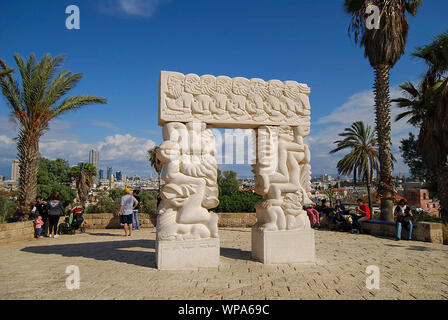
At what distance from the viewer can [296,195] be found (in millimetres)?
5723

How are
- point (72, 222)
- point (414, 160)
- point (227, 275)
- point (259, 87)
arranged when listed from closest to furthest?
point (227, 275) < point (259, 87) < point (72, 222) < point (414, 160)

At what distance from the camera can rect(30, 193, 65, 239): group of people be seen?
861 centimetres

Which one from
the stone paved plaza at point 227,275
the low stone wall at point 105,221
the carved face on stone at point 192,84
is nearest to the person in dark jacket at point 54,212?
the stone paved plaza at point 227,275

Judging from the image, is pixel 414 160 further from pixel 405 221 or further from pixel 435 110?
pixel 405 221

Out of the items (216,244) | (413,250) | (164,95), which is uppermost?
(164,95)

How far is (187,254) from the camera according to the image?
16.5 feet

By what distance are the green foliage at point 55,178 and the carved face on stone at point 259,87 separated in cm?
2391

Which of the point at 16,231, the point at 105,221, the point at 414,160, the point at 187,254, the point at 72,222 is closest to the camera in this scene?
the point at 187,254

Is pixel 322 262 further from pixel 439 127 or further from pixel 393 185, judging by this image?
pixel 439 127

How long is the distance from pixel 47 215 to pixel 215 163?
668 centimetres

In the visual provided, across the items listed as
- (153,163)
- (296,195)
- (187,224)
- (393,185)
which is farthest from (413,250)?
(153,163)

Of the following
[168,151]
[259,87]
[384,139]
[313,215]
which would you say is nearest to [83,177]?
[313,215]

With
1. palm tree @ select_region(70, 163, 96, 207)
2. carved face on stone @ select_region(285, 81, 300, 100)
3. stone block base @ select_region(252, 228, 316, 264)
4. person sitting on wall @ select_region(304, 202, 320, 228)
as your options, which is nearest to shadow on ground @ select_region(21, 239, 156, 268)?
stone block base @ select_region(252, 228, 316, 264)
